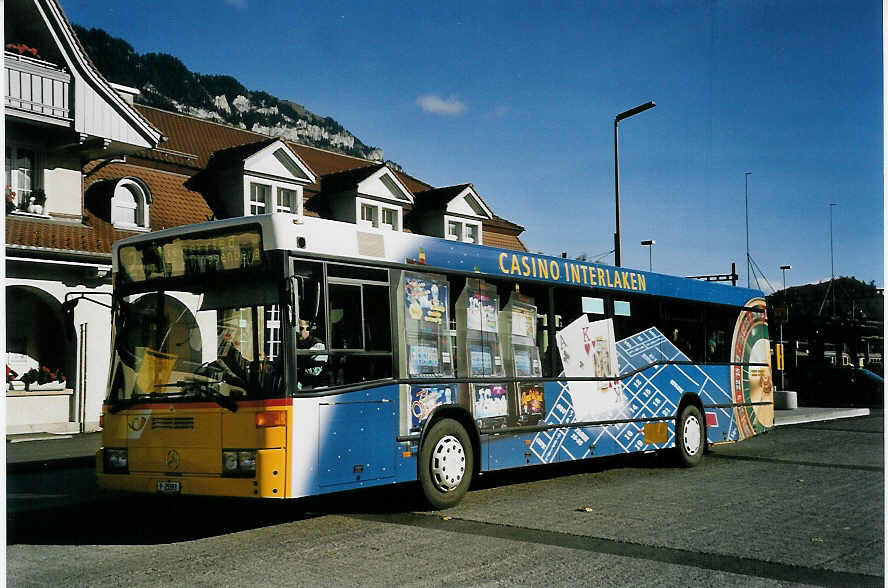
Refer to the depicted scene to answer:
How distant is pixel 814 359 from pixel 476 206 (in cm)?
1620

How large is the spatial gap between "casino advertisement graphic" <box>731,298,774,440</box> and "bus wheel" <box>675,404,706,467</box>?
4.24 ft

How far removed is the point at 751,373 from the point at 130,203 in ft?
47.7

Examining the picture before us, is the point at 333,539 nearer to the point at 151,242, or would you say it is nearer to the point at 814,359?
the point at 151,242

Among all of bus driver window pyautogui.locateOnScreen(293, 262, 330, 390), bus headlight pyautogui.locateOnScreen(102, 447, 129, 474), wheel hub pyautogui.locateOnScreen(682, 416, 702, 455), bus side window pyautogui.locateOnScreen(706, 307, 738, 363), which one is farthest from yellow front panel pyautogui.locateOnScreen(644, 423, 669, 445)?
bus headlight pyautogui.locateOnScreen(102, 447, 129, 474)

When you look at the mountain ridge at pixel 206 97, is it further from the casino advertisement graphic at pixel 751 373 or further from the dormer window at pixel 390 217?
the casino advertisement graphic at pixel 751 373

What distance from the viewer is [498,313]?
10383mm

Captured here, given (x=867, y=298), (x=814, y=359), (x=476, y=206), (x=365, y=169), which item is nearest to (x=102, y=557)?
(x=867, y=298)

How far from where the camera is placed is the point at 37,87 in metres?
19.2

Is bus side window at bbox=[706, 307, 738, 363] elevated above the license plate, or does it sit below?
above

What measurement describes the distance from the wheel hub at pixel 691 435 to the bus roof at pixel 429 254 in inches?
73.0

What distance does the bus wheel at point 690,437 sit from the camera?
522 inches

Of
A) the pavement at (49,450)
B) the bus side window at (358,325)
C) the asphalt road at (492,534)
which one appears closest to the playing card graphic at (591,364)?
the asphalt road at (492,534)

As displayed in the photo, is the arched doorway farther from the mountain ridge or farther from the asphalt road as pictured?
the asphalt road

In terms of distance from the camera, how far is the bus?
7816 millimetres
